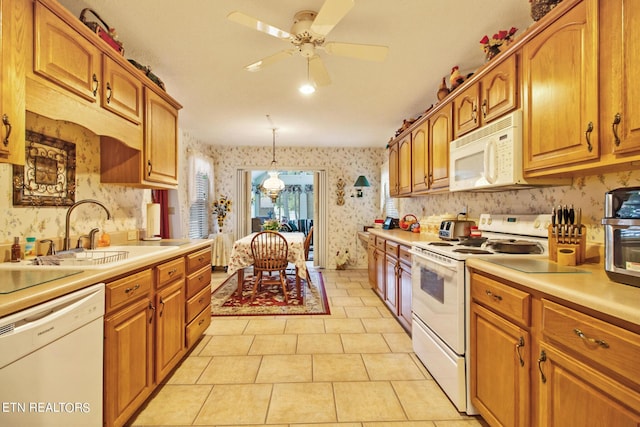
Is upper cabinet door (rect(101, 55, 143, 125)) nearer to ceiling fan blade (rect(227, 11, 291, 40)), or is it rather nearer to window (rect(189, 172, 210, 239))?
ceiling fan blade (rect(227, 11, 291, 40))

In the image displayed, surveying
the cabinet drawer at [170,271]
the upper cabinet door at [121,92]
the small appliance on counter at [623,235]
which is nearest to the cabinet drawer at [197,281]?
the cabinet drawer at [170,271]

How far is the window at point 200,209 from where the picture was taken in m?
4.93

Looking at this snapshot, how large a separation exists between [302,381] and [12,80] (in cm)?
221

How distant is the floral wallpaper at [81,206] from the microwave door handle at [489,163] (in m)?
2.77

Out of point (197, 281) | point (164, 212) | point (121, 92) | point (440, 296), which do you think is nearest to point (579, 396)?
point (440, 296)

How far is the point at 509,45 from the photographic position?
70.1 inches

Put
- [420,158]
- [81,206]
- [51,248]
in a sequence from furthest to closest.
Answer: [420,158] → [81,206] → [51,248]

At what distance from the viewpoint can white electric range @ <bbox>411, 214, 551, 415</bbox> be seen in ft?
5.63

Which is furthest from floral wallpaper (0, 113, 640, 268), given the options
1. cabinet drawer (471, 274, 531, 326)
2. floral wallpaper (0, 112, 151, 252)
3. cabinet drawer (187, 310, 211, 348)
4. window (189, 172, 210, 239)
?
cabinet drawer (187, 310, 211, 348)

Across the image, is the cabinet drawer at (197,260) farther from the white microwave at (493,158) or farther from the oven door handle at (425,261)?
the white microwave at (493,158)

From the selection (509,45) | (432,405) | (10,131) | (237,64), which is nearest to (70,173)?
(10,131)

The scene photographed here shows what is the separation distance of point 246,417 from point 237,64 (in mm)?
2600

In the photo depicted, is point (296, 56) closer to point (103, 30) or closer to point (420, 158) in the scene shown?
point (103, 30)

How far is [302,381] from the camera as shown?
2043 mm
